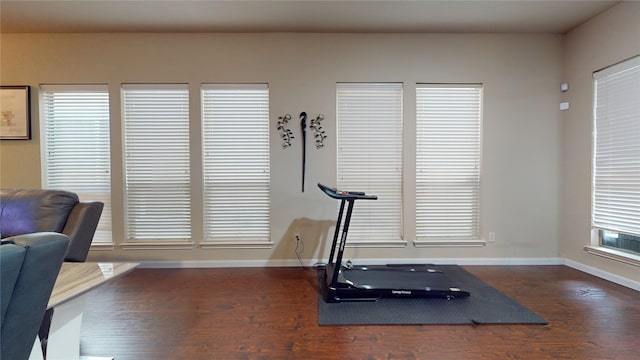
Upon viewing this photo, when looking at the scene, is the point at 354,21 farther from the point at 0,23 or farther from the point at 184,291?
the point at 0,23

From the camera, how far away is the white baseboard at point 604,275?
2.87 m

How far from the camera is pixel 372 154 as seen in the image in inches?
144

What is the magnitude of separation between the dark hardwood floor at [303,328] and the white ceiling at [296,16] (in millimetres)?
2939

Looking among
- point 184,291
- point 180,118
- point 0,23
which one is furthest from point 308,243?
point 0,23

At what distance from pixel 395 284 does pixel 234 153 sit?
2423 mm

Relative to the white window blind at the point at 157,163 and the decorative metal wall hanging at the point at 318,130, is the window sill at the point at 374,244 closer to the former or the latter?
the decorative metal wall hanging at the point at 318,130

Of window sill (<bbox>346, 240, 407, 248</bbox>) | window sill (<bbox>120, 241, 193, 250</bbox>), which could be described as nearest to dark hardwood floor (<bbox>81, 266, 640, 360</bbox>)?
window sill (<bbox>120, 241, 193, 250</bbox>)

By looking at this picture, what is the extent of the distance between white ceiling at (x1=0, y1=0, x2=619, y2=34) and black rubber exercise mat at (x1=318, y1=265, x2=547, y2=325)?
2.96 meters

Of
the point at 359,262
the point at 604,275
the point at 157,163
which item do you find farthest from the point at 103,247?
the point at 604,275

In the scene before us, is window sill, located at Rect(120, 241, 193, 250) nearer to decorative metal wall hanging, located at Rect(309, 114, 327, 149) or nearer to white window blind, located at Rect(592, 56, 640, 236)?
decorative metal wall hanging, located at Rect(309, 114, 327, 149)

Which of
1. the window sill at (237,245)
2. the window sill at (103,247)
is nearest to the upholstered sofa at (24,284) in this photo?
the window sill at (237,245)

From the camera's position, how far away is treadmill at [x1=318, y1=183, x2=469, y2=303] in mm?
2629

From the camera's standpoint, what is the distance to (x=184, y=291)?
2900mm

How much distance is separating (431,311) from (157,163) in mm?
3493
